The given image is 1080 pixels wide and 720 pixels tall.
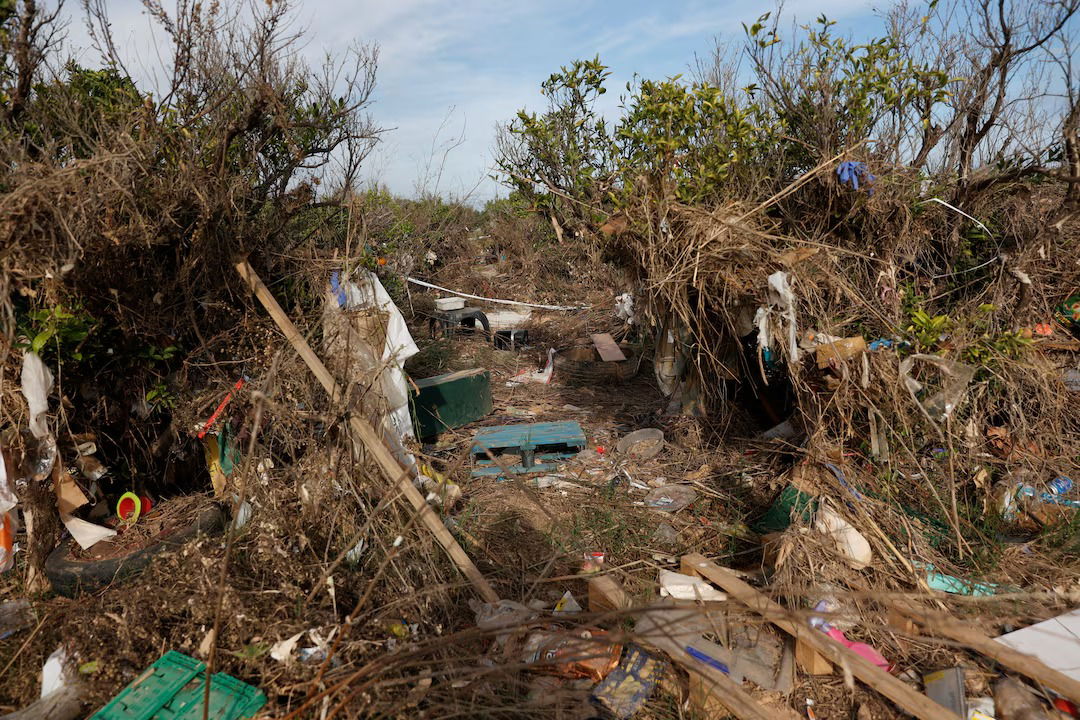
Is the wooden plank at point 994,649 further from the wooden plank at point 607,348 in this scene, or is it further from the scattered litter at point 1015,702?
the wooden plank at point 607,348

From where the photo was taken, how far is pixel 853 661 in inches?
108

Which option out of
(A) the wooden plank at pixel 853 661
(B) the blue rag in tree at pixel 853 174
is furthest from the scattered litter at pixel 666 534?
(B) the blue rag in tree at pixel 853 174

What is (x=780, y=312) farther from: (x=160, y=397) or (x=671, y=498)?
(x=160, y=397)

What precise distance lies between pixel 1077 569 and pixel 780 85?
4.48m

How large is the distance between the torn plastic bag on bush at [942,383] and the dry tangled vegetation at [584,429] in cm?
3

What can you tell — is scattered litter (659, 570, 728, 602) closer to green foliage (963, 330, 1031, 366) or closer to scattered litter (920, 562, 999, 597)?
scattered litter (920, 562, 999, 597)

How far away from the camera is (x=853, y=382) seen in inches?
147

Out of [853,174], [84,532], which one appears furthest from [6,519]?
[853,174]

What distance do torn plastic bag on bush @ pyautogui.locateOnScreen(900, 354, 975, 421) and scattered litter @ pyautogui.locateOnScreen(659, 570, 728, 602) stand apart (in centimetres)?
158

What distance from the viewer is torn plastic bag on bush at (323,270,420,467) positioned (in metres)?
3.51

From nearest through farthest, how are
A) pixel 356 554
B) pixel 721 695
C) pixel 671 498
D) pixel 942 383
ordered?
pixel 721 695
pixel 356 554
pixel 942 383
pixel 671 498

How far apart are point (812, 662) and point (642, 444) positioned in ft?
9.04

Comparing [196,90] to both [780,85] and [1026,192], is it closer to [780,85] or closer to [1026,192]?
[780,85]

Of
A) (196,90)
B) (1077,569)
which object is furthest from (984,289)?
(196,90)
